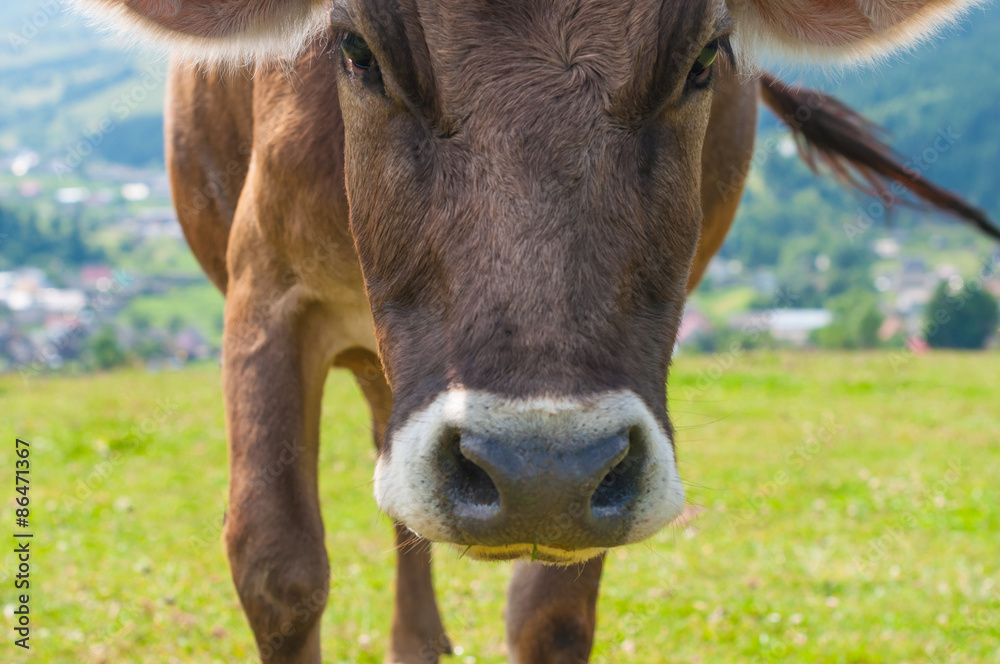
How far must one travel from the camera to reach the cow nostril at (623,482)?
189 cm

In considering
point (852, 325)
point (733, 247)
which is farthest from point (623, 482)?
point (733, 247)

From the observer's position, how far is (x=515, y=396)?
183 centimetres

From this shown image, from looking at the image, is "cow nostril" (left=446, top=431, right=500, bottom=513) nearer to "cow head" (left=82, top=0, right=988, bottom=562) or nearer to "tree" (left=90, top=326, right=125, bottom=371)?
"cow head" (left=82, top=0, right=988, bottom=562)

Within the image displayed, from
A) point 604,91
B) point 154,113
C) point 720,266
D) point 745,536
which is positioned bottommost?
point 154,113

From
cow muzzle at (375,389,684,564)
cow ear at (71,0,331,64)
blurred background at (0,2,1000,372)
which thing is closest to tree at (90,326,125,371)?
blurred background at (0,2,1000,372)

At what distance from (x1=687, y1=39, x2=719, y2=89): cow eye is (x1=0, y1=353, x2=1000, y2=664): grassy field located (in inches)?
37.7

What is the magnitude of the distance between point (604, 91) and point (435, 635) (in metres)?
3.16

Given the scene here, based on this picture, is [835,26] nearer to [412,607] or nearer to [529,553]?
[529,553]

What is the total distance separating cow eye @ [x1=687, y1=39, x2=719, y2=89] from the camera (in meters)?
2.41

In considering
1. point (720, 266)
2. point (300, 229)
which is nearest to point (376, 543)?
point (300, 229)

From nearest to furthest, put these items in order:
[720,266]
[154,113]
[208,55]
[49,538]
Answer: [208,55], [49,538], [720,266], [154,113]

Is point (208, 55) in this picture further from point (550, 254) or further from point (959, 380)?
point (959, 380)

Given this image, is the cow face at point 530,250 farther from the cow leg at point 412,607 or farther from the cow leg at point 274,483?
the cow leg at point 412,607

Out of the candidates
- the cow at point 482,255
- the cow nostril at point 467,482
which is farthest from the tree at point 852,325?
the cow nostril at point 467,482
